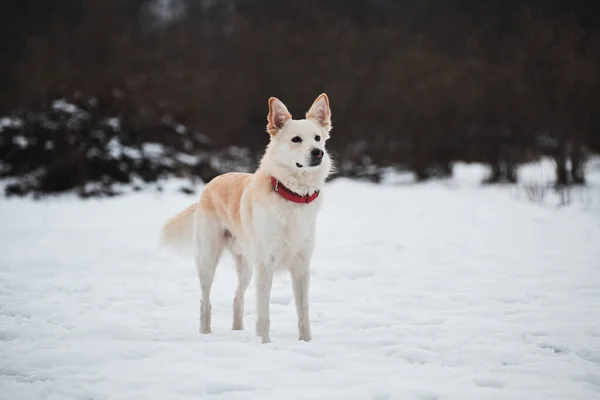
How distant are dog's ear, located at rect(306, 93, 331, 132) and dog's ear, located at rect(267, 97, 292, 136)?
8.4 inches

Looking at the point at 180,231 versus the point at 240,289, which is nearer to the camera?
the point at 240,289

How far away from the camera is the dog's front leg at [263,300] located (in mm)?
3576

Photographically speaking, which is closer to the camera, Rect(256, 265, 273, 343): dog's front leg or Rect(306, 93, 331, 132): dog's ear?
Rect(256, 265, 273, 343): dog's front leg

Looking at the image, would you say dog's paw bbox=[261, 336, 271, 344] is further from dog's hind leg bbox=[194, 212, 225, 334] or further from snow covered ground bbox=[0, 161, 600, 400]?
dog's hind leg bbox=[194, 212, 225, 334]

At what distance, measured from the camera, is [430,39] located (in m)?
20.8

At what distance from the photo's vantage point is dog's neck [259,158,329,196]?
11.8 feet

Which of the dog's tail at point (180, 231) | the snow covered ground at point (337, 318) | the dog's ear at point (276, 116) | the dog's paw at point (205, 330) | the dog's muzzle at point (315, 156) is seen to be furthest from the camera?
the dog's tail at point (180, 231)

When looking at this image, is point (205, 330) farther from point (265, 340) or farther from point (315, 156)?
point (315, 156)

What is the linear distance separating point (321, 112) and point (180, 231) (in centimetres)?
174

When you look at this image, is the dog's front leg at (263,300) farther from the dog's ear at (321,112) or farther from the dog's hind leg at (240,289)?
the dog's ear at (321,112)

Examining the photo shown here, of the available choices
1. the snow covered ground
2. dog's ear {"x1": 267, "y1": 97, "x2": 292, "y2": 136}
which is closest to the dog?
dog's ear {"x1": 267, "y1": 97, "x2": 292, "y2": 136}

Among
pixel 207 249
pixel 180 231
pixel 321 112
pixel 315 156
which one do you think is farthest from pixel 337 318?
pixel 321 112

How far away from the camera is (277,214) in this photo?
349 cm

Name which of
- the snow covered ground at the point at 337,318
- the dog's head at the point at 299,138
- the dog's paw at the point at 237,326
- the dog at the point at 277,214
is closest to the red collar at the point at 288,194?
the dog at the point at 277,214
